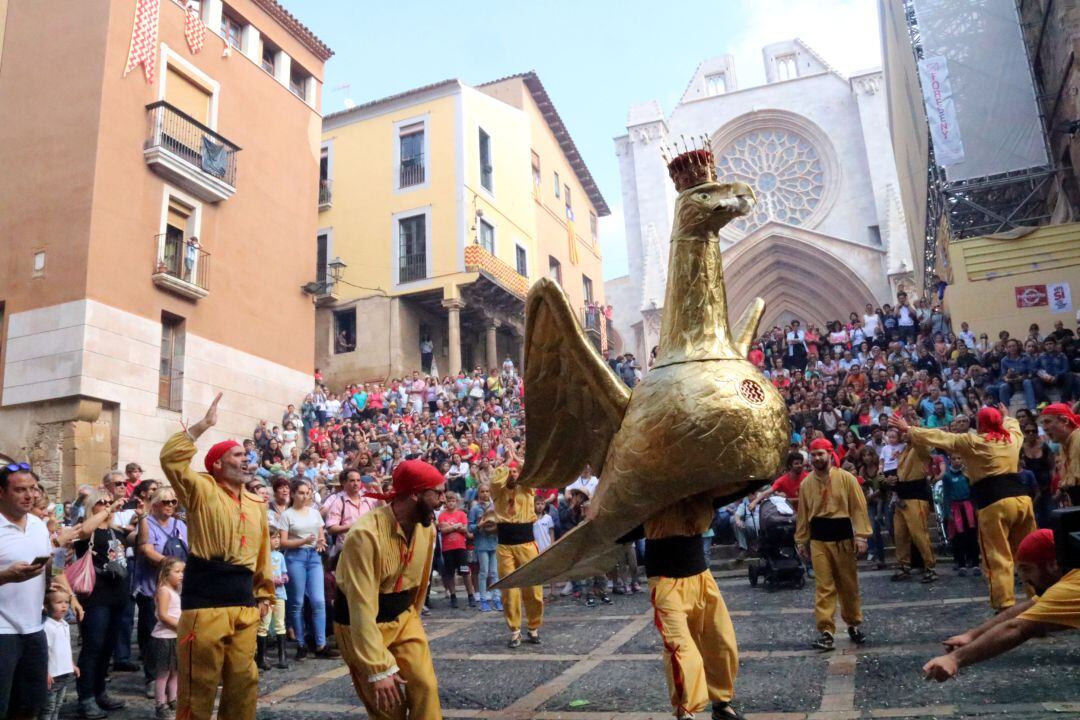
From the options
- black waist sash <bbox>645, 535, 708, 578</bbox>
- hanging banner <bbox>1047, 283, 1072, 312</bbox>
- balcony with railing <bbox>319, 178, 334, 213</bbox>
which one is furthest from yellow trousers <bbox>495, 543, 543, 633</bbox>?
balcony with railing <bbox>319, 178, 334, 213</bbox>

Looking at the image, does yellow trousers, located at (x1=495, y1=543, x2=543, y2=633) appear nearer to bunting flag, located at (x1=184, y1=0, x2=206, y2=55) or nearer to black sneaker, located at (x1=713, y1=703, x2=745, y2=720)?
black sneaker, located at (x1=713, y1=703, x2=745, y2=720)

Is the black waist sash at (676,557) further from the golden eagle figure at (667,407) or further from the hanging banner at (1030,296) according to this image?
the hanging banner at (1030,296)

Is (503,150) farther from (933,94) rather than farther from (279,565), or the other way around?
(279,565)

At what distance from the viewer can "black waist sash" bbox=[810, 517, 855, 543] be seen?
6461 mm

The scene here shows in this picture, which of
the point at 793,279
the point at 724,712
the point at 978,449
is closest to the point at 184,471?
the point at 724,712

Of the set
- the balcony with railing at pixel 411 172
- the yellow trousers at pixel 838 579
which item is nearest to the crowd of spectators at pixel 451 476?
the yellow trousers at pixel 838 579

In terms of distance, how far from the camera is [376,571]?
12.7ft

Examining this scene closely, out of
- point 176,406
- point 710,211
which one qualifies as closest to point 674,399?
point 710,211

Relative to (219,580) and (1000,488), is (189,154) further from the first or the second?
(1000,488)

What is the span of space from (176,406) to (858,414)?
13.5 m

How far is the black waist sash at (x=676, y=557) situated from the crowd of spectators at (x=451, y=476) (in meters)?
3.23

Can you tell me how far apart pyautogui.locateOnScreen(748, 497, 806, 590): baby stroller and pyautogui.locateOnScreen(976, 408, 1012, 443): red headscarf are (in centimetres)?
294

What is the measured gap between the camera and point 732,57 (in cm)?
3681

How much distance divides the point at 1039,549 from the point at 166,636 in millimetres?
5512
